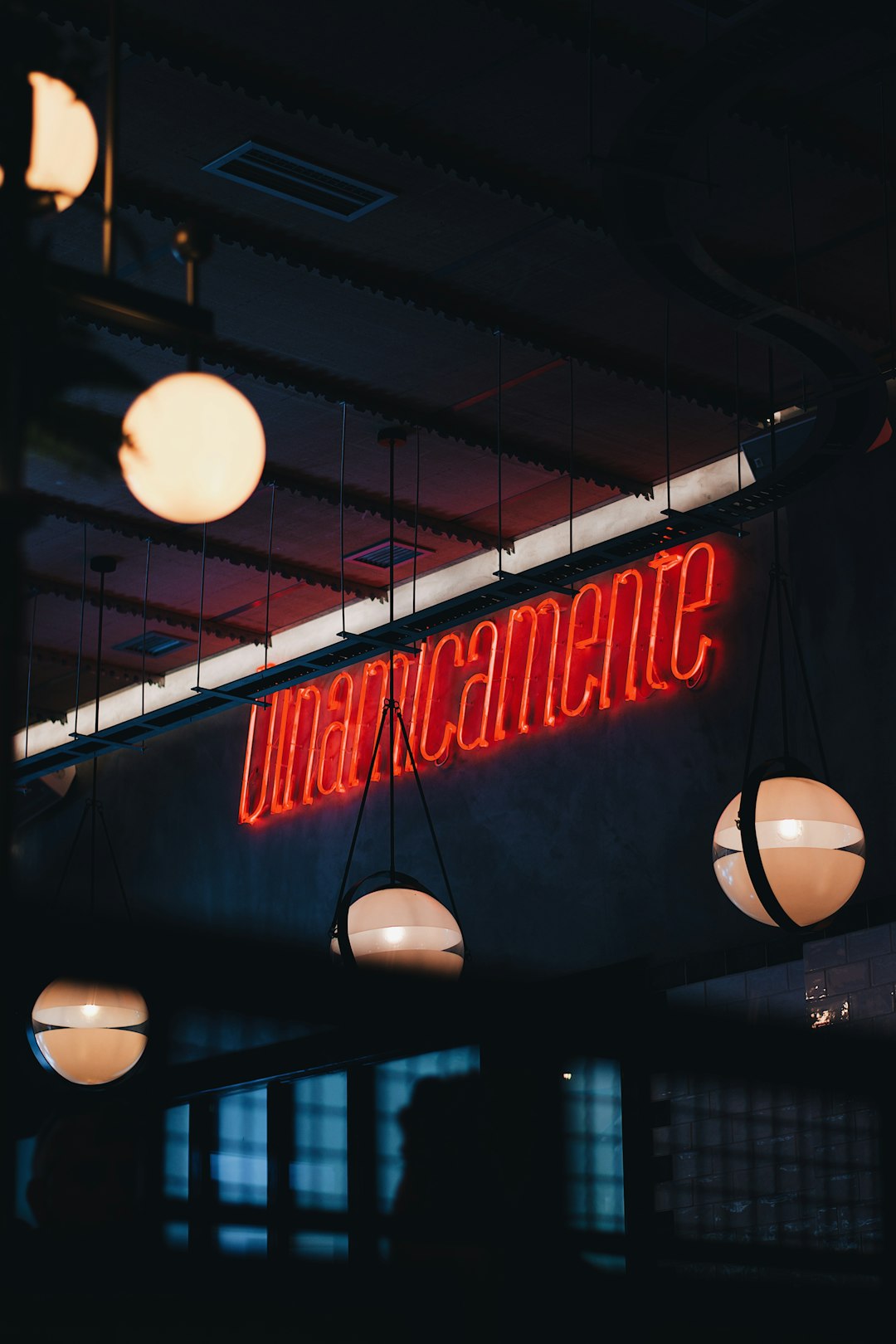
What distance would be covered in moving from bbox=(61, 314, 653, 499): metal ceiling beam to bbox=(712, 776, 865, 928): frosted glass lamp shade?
3364 millimetres

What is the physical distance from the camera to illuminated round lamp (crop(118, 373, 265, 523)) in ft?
8.81

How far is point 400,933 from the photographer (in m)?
6.65

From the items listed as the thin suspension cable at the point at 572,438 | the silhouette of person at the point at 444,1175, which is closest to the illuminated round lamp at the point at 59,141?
the silhouette of person at the point at 444,1175

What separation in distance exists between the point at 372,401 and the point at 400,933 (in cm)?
291

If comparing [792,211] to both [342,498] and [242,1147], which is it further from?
[242,1147]

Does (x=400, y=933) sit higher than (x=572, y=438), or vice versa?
(x=572, y=438)

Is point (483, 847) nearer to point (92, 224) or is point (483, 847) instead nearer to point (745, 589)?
point (745, 589)

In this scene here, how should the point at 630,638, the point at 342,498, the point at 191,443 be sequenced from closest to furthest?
the point at 191,443
the point at 342,498
the point at 630,638

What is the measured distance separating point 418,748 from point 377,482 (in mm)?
1825

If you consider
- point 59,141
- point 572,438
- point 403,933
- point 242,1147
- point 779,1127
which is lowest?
point 242,1147

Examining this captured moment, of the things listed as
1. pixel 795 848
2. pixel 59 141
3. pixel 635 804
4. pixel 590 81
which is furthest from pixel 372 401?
pixel 59 141

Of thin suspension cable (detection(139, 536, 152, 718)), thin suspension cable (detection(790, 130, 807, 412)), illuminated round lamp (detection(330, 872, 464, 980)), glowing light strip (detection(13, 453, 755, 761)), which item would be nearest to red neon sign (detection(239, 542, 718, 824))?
glowing light strip (detection(13, 453, 755, 761))

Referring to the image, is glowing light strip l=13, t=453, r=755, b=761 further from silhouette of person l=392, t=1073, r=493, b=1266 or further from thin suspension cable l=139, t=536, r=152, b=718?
silhouette of person l=392, t=1073, r=493, b=1266

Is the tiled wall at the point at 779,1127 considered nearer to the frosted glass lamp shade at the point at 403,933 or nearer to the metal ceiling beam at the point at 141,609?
the frosted glass lamp shade at the point at 403,933
